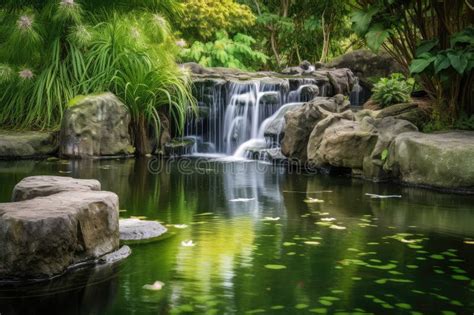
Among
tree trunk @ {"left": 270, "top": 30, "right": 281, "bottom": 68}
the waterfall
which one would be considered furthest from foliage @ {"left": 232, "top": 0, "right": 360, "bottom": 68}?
the waterfall

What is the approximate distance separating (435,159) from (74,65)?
22.9 ft

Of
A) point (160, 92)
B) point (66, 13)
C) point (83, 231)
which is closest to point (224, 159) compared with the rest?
point (160, 92)

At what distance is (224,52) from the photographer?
63.1 ft

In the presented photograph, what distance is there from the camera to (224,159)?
11883 millimetres

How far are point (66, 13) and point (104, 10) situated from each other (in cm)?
155

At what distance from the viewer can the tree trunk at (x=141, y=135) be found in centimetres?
1231

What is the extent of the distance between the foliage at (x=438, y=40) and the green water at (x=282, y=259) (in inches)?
73.8

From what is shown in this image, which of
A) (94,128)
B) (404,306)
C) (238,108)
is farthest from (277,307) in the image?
(238,108)

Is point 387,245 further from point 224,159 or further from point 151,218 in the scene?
point 224,159

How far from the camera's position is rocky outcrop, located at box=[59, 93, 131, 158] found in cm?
1146

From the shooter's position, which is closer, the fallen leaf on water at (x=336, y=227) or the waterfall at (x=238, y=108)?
the fallen leaf on water at (x=336, y=227)

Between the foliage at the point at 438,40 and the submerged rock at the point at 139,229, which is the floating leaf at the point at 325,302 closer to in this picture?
the submerged rock at the point at 139,229

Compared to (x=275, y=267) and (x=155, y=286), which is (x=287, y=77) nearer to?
(x=275, y=267)

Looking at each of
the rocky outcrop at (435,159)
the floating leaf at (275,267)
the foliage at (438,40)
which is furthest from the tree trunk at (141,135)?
the floating leaf at (275,267)
